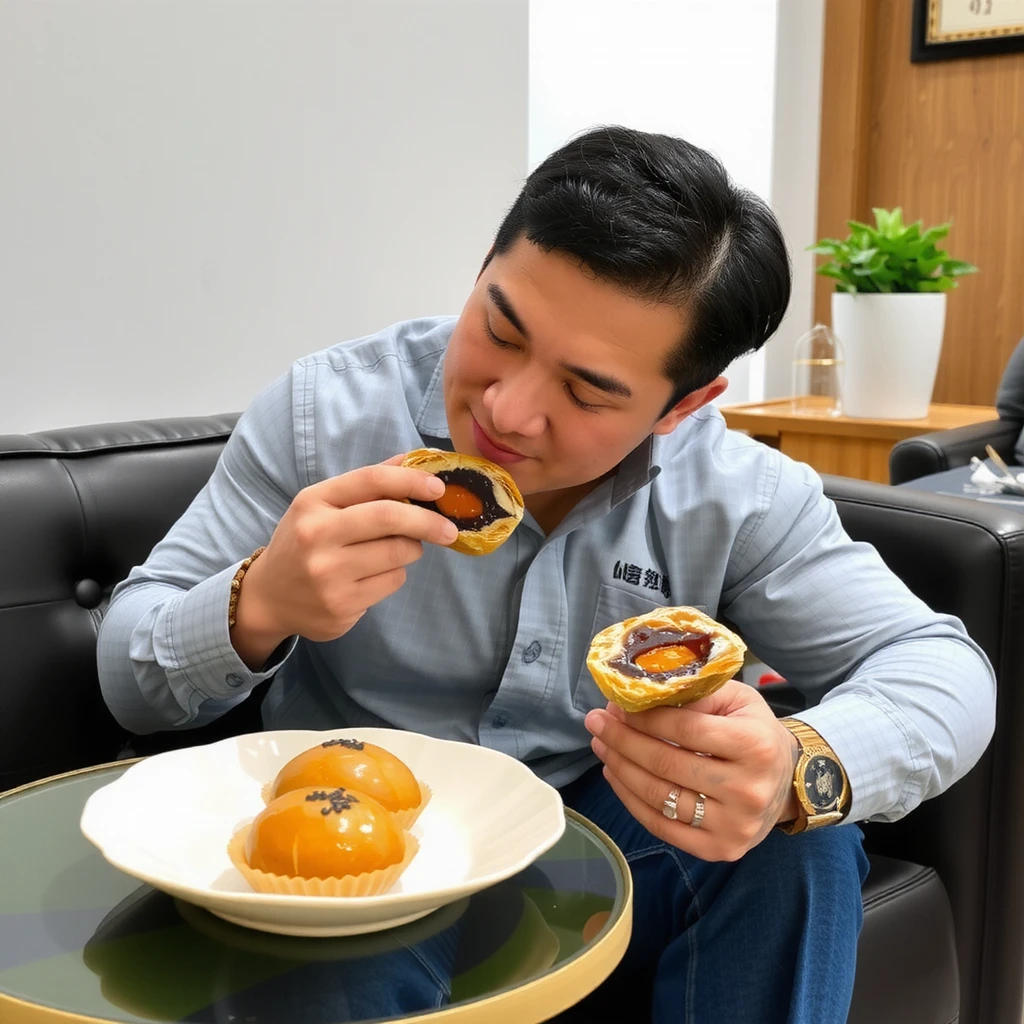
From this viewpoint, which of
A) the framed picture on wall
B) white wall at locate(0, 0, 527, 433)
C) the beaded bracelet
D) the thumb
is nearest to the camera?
the thumb

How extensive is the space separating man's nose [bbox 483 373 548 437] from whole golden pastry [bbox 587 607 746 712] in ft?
0.77

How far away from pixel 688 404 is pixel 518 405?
0.92 ft

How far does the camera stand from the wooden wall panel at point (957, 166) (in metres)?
3.89

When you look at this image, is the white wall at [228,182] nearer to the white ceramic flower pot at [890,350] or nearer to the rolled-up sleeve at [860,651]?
the rolled-up sleeve at [860,651]

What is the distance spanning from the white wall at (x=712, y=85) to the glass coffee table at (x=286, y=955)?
2.53 meters

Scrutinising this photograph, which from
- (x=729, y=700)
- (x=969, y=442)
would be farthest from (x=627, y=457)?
(x=969, y=442)

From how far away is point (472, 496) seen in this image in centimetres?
111

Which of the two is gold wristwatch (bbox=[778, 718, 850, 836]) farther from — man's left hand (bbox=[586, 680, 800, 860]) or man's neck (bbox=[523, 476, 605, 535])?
man's neck (bbox=[523, 476, 605, 535])

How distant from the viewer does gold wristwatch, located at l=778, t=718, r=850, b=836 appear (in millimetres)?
1055

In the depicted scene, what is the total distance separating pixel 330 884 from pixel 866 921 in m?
Answer: 0.77

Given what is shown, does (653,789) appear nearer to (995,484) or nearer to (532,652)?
(532,652)

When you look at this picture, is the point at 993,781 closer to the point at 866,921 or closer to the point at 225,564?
the point at 866,921

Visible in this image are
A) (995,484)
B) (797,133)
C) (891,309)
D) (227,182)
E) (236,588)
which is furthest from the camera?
(797,133)

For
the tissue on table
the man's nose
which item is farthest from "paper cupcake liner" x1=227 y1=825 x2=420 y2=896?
the tissue on table
